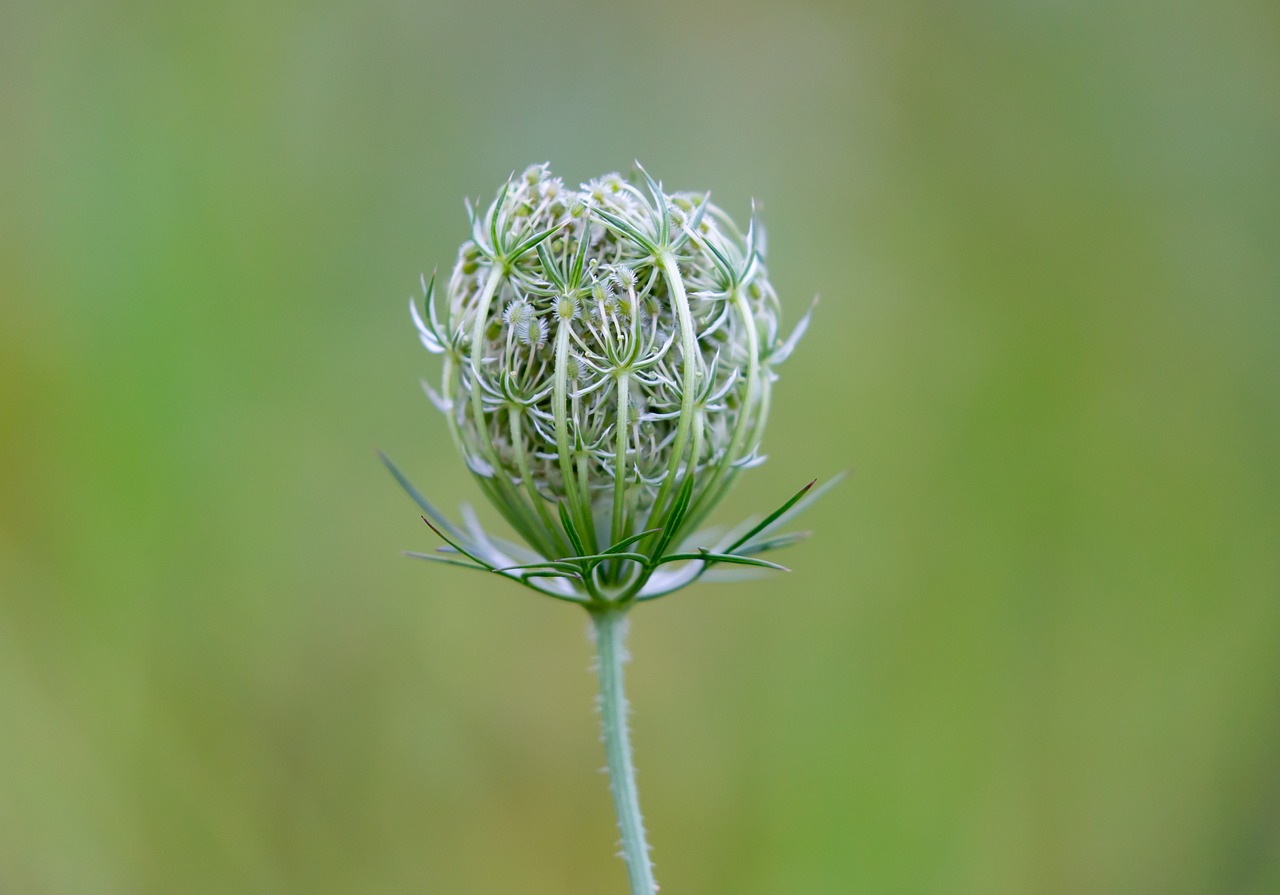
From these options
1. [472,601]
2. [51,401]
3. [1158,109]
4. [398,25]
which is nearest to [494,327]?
[472,601]

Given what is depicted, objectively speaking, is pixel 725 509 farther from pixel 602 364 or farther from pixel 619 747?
pixel 602 364

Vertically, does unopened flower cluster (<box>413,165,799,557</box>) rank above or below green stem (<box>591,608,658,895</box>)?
above

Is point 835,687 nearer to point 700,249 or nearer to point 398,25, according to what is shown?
point 700,249

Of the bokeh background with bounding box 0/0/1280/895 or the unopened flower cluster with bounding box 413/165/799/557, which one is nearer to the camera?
the unopened flower cluster with bounding box 413/165/799/557

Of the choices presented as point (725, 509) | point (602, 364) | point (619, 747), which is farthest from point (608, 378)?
point (725, 509)

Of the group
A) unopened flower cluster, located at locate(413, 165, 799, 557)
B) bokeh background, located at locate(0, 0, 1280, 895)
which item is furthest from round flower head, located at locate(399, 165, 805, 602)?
bokeh background, located at locate(0, 0, 1280, 895)

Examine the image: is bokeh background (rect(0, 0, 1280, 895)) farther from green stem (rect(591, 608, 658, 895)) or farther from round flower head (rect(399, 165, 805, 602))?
round flower head (rect(399, 165, 805, 602))
